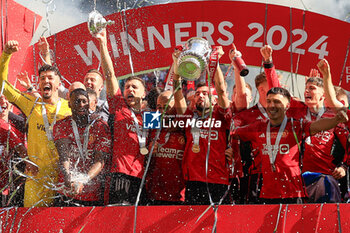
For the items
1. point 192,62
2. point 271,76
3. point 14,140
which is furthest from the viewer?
point 14,140

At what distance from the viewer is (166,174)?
340 centimetres

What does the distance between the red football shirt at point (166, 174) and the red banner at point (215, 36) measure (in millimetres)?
1408

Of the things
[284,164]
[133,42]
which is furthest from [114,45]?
[284,164]

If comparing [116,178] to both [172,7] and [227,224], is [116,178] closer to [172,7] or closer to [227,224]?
[227,224]

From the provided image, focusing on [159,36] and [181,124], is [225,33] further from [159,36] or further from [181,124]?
[181,124]

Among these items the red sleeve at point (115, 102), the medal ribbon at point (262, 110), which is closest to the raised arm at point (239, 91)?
the medal ribbon at point (262, 110)

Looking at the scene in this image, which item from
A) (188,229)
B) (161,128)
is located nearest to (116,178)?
(161,128)

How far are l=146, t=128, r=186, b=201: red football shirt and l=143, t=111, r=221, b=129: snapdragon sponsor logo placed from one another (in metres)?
0.13

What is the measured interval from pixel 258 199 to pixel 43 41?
2459 mm

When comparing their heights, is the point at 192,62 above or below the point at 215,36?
below

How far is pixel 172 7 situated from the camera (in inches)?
181

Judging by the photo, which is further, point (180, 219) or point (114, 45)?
point (114, 45)

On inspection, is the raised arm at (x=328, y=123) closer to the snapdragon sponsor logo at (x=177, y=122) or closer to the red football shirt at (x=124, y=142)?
the snapdragon sponsor logo at (x=177, y=122)

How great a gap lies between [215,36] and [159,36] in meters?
0.56
